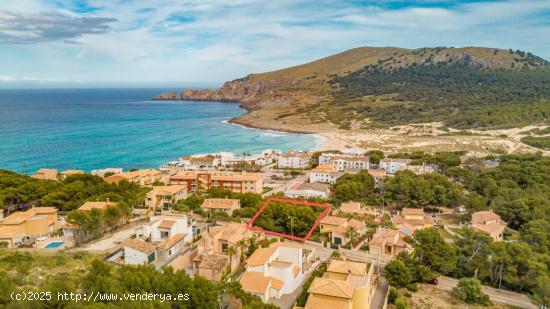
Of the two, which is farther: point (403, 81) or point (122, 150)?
point (403, 81)

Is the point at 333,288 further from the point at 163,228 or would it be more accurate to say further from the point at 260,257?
the point at 163,228

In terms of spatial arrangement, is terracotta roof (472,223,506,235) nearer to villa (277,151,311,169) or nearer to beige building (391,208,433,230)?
beige building (391,208,433,230)

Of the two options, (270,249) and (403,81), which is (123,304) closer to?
(270,249)

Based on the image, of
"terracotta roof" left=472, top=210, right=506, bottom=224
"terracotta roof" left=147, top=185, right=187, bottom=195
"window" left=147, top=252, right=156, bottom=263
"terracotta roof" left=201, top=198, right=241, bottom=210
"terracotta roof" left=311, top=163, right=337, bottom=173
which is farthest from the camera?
"terracotta roof" left=311, top=163, right=337, bottom=173

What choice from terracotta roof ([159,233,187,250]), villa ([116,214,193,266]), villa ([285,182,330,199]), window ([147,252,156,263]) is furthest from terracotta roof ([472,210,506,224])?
window ([147,252,156,263])

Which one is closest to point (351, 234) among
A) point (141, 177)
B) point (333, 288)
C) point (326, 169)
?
point (333, 288)

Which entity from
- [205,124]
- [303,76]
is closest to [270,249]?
[205,124]

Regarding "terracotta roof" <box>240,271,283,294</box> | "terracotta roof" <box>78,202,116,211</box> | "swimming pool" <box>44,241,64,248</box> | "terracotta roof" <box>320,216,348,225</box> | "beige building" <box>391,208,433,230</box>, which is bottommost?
"beige building" <box>391,208,433,230</box>

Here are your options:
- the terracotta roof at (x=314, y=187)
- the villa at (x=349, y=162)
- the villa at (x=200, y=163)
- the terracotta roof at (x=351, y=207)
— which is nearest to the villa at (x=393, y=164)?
the villa at (x=349, y=162)
